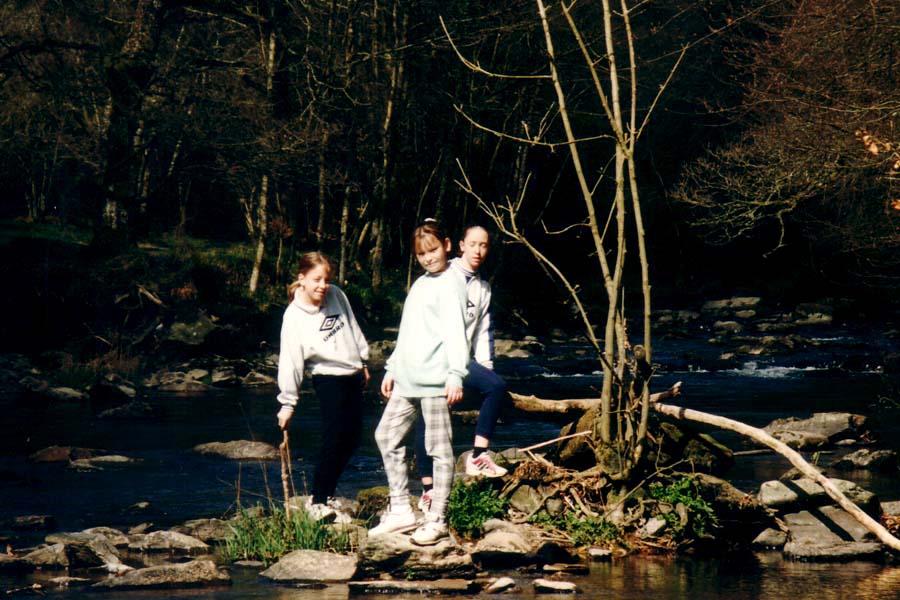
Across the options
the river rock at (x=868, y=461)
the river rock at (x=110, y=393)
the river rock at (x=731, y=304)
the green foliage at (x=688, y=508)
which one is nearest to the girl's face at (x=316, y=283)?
the green foliage at (x=688, y=508)

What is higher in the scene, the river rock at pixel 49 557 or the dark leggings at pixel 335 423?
the dark leggings at pixel 335 423

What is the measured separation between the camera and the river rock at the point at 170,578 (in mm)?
7242

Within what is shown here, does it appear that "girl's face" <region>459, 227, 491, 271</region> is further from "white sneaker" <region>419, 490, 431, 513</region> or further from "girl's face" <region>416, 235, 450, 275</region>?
"white sneaker" <region>419, 490, 431, 513</region>

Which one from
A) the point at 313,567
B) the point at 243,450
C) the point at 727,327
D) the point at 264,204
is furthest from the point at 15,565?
the point at 727,327

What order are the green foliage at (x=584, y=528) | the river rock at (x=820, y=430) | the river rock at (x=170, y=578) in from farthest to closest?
the river rock at (x=820, y=430)
the green foliage at (x=584, y=528)
the river rock at (x=170, y=578)

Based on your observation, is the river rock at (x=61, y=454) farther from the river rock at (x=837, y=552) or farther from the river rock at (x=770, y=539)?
the river rock at (x=837, y=552)

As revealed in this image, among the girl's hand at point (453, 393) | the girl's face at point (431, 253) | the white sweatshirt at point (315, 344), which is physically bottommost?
the girl's hand at point (453, 393)

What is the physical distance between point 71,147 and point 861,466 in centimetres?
2140

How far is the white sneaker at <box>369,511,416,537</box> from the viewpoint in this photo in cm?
779

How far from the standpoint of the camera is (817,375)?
23.5 m

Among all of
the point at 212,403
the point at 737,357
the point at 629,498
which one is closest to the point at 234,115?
the point at 212,403

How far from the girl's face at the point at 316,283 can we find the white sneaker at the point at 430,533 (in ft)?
6.01

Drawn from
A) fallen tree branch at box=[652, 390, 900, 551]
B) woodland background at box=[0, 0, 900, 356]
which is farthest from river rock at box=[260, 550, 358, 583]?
woodland background at box=[0, 0, 900, 356]

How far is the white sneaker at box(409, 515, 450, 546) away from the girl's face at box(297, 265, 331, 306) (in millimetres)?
1831
